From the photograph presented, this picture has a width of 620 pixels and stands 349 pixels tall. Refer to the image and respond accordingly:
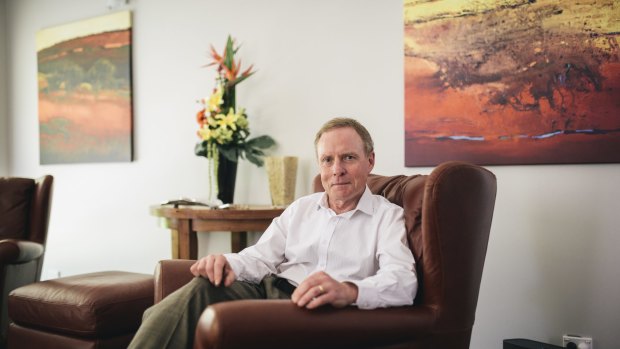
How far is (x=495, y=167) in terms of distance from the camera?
8.28ft

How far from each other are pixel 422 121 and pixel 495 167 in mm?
401

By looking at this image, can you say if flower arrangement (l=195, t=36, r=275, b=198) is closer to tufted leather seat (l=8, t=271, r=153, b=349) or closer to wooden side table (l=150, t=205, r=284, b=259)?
wooden side table (l=150, t=205, r=284, b=259)

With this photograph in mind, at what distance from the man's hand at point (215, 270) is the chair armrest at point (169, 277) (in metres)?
0.10

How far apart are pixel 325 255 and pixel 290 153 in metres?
1.41

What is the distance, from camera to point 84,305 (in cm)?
229

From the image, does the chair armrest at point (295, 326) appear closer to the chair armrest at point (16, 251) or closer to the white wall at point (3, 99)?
the chair armrest at point (16, 251)

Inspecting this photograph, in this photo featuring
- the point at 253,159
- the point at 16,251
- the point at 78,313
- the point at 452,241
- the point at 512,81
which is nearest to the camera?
the point at 452,241

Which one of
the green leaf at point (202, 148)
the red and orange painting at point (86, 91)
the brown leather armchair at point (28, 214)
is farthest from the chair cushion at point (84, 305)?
the red and orange painting at point (86, 91)

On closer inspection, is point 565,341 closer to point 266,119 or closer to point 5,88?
point 266,119

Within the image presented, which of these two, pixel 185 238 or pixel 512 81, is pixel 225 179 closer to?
pixel 185 238

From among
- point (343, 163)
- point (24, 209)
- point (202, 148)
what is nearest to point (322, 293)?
point (343, 163)

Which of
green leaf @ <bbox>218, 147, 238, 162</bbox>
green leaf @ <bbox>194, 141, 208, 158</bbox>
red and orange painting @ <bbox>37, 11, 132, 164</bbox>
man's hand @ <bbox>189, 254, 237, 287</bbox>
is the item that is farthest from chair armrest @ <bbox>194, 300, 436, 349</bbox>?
red and orange painting @ <bbox>37, 11, 132, 164</bbox>

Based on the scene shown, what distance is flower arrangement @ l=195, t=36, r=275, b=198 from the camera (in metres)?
3.05

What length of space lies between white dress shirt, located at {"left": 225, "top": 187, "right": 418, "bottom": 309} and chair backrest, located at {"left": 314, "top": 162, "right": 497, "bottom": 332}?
2.6 inches
